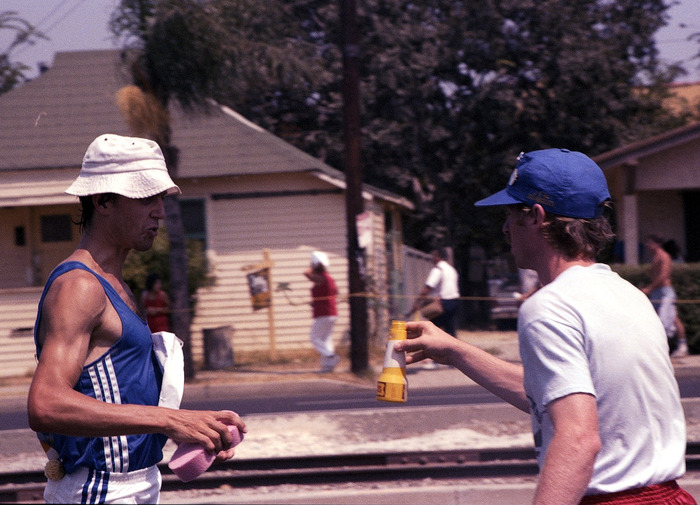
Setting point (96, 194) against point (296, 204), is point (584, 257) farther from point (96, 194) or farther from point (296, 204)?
point (296, 204)

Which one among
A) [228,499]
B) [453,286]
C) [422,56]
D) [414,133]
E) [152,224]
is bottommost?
[228,499]

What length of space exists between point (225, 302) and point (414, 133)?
31.0 ft

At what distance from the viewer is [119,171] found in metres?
2.60

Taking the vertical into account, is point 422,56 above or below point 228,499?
above

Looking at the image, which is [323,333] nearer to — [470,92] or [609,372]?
[609,372]

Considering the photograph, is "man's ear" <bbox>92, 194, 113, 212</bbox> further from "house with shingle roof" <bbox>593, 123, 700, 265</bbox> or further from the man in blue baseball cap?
"house with shingle roof" <bbox>593, 123, 700, 265</bbox>

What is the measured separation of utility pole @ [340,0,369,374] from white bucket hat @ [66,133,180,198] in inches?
417

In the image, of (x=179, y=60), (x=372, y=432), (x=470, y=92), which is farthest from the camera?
(x=470, y=92)

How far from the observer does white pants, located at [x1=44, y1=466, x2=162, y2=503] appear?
2.45 meters

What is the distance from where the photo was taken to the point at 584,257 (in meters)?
2.33

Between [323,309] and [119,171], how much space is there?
37.1ft

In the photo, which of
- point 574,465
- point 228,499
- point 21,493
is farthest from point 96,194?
point 21,493

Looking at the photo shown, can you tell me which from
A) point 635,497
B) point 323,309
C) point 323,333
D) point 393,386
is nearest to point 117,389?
point 393,386

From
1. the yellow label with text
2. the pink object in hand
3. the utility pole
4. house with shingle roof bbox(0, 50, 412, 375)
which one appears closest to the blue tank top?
the pink object in hand
